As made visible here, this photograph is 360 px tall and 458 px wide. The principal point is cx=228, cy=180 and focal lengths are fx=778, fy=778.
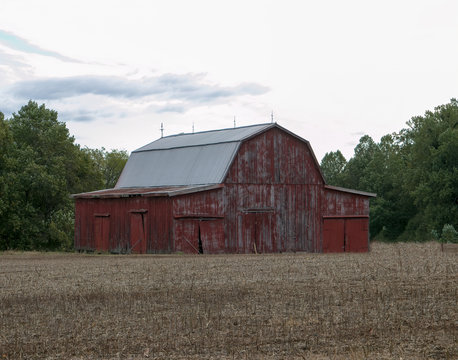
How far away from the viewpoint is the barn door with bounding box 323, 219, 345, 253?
42.6 metres

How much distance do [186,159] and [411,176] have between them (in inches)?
1109

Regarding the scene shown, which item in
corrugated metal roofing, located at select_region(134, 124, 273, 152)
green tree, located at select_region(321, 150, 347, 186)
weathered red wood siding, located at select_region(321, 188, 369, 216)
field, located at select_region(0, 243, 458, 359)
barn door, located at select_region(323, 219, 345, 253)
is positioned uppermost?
green tree, located at select_region(321, 150, 347, 186)

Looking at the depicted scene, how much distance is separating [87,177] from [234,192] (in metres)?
21.6

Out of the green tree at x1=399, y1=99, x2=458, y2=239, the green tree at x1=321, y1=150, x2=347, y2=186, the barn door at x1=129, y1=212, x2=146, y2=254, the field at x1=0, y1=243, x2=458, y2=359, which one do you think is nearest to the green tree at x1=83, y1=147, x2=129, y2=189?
the green tree at x1=321, y1=150, x2=347, y2=186

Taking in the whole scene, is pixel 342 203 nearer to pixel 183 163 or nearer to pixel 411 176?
pixel 183 163

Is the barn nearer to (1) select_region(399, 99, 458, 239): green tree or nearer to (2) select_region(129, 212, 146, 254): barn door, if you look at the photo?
(2) select_region(129, 212, 146, 254): barn door

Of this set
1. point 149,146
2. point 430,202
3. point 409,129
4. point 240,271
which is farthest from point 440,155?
point 240,271

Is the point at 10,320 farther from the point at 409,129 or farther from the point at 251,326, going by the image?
the point at 409,129

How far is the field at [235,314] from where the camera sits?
12.2m

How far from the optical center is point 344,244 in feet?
141

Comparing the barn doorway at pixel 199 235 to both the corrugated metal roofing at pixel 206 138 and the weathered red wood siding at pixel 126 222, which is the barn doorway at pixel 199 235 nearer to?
the weathered red wood siding at pixel 126 222

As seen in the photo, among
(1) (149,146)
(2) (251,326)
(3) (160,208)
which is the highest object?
(1) (149,146)

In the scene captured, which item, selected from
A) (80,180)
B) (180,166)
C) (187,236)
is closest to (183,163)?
(180,166)

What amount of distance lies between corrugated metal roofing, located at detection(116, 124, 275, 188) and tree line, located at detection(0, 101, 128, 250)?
22.2ft
